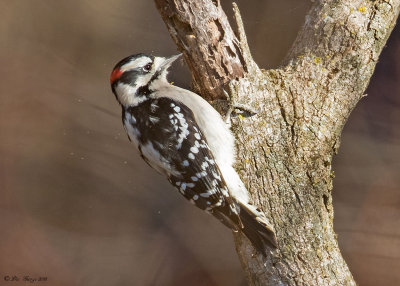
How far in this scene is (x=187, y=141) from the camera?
1.69 meters

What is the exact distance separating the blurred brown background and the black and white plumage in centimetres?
72

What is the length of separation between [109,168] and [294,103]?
123 centimetres

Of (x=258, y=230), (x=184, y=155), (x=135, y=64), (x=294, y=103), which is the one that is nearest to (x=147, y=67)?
(x=135, y=64)

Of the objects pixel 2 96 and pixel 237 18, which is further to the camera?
pixel 2 96

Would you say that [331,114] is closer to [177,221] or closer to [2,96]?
[177,221]

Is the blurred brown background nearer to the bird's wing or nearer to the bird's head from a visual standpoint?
the bird's head

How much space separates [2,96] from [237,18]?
4.60 ft

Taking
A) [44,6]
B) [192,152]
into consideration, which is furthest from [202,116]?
[44,6]

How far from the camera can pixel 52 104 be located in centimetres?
245

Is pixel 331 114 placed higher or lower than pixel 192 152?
higher

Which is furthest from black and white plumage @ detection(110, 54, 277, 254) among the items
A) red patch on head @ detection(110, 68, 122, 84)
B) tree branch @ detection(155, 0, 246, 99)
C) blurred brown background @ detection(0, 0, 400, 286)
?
blurred brown background @ detection(0, 0, 400, 286)

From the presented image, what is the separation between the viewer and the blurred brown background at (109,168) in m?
2.42

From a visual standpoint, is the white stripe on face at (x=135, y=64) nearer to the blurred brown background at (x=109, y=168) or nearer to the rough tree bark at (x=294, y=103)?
the rough tree bark at (x=294, y=103)

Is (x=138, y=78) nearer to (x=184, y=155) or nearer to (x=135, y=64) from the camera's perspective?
(x=135, y=64)
